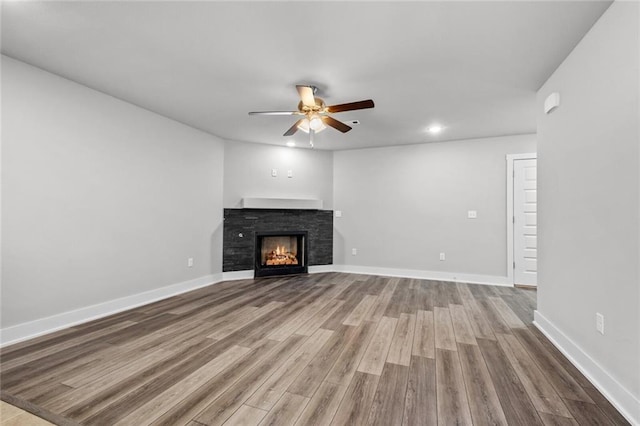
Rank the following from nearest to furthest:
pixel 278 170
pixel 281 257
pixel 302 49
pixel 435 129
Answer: pixel 302 49
pixel 435 129
pixel 278 170
pixel 281 257

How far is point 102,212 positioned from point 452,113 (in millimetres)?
4324

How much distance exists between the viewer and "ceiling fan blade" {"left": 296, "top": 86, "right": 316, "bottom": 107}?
2596 mm

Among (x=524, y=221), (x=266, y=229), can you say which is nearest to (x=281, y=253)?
(x=266, y=229)

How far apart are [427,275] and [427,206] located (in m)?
1.25

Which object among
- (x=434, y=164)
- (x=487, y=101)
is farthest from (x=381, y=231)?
(x=487, y=101)

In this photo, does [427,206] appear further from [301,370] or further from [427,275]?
[301,370]

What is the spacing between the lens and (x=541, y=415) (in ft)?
5.24

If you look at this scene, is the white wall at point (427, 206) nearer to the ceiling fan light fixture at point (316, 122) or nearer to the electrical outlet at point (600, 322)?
the ceiling fan light fixture at point (316, 122)

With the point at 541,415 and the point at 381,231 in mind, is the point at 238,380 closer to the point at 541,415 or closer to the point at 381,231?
the point at 541,415

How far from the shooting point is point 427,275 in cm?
514

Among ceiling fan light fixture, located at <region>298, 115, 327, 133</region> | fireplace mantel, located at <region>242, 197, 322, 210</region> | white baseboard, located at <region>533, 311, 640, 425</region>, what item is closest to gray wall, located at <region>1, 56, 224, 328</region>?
fireplace mantel, located at <region>242, 197, 322, 210</region>

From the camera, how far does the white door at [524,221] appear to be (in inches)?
179

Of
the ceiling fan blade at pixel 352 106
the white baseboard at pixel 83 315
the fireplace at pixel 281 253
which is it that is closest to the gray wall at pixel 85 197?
the white baseboard at pixel 83 315

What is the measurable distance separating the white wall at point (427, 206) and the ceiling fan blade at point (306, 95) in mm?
2978
